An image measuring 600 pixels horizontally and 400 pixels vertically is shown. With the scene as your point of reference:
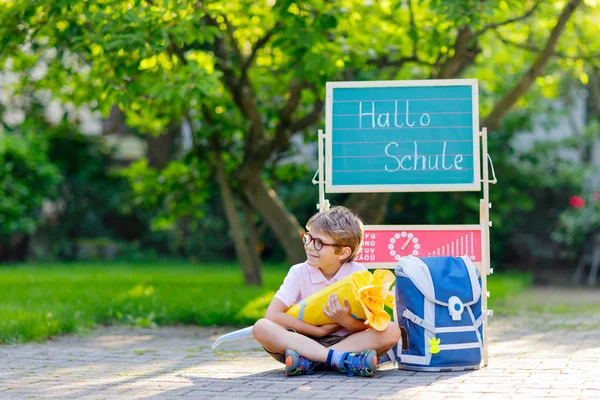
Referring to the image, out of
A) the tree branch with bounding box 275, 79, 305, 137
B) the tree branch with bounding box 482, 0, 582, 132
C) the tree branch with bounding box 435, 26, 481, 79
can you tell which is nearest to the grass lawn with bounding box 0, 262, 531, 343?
the tree branch with bounding box 275, 79, 305, 137

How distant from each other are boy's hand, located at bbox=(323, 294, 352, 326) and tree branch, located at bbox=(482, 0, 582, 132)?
5.29 m

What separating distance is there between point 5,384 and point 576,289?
34.3ft

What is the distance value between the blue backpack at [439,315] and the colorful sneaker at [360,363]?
0.41m

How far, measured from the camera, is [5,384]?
4.79m

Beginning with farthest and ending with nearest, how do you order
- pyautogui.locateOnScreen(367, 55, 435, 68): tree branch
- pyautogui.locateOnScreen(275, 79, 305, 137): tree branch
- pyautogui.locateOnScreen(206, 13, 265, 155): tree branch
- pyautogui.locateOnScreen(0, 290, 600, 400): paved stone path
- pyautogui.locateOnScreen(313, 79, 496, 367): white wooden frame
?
pyautogui.locateOnScreen(275, 79, 305, 137): tree branch
pyautogui.locateOnScreen(367, 55, 435, 68): tree branch
pyautogui.locateOnScreen(206, 13, 265, 155): tree branch
pyautogui.locateOnScreen(313, 79, 496, 367): white wooden frame
pyautogui.locateOnScreen(0, 290, 600, 400): paved stone path

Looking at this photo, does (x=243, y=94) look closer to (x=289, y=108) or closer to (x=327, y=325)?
(x=289, y=108)

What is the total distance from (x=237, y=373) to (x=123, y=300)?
3.61m

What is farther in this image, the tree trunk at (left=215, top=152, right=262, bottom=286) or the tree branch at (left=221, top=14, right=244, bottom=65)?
the tree trunk at (left=215, top=152, right=262, bottom=286)

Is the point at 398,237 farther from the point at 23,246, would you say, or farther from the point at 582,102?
the point at 23,246

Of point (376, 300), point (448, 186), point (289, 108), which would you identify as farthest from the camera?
point (289, 108)

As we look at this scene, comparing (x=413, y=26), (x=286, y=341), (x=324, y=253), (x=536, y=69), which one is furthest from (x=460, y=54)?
(x=286, y=341)

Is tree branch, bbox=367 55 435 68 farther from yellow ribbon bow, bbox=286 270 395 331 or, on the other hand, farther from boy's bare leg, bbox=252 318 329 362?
boy's bare leg, bbox=252 318 329 362

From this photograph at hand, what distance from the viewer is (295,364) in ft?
15.9

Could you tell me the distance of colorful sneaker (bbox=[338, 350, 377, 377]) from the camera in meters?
4.84
